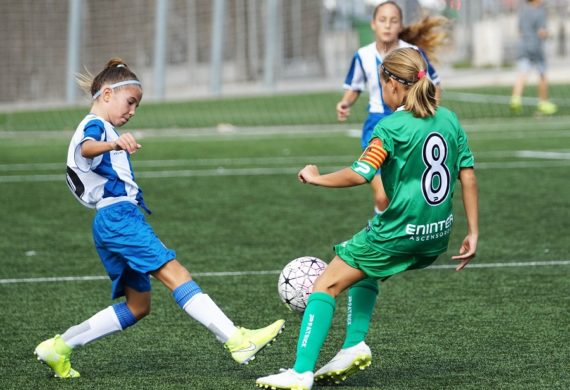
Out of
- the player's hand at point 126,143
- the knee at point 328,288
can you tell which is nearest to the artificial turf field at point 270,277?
the knee at point 328,288

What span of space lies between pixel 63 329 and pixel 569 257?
381 cm

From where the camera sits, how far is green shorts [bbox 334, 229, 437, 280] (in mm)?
5109

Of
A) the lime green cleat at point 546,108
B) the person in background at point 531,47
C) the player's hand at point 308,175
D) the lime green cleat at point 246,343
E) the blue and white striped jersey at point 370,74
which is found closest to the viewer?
the player's hand at point 308,175

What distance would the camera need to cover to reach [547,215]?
10.2 m

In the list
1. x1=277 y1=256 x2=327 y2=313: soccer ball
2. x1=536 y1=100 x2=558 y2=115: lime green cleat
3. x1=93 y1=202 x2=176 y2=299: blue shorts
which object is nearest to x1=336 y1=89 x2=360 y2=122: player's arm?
x1=277 y1=256 x2=327 y2=313: soccer ball

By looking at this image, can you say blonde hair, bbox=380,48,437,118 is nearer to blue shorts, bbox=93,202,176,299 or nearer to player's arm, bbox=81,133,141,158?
player's arm, bbox=81,133,141,158

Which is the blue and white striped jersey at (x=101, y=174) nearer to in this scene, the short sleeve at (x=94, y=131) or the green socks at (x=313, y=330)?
the short sleeve at (x=94, y=131)

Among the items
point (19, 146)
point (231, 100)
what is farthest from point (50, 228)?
point (231, 100)

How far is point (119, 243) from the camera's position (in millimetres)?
5410

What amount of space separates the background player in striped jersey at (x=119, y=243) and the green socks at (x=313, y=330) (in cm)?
34

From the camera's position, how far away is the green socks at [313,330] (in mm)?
5086

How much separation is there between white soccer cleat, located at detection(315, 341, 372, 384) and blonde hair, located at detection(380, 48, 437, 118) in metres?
1.09

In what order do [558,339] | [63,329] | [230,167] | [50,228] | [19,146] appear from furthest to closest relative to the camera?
[19,146] < [230,167] < [50,228] < [63,329] < [558,339]

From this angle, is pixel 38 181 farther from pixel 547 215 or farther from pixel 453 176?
pixel 453 176
